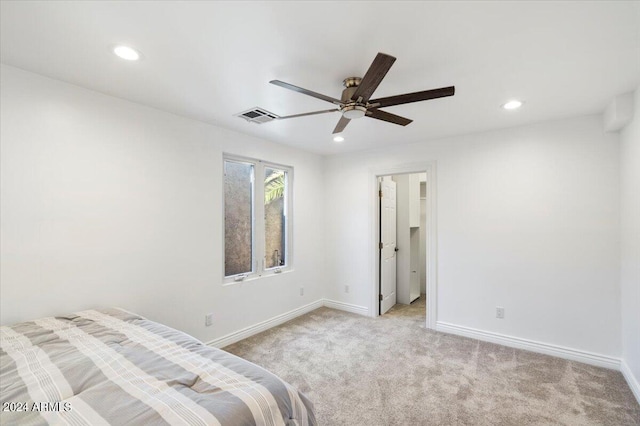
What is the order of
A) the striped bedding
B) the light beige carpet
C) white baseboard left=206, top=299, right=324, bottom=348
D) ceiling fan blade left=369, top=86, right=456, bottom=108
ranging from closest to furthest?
the striped bedding < ceiling fan blade left=369, top=86, right=456, bottom=108 < the light beige carpet < white baseboard left=206, top=299, right=324, bottom=348

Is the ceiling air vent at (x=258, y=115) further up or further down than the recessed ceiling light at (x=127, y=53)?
further down

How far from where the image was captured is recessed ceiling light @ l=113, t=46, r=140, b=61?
5.74 ft

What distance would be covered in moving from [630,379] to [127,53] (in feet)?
14.8

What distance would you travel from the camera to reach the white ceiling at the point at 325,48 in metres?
1.44

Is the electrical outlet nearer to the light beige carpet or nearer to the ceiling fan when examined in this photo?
the light beige carpet

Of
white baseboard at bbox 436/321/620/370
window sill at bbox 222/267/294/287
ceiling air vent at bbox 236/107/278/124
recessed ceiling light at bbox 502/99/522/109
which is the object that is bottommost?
white baseboard at bbox 436/321/620/370

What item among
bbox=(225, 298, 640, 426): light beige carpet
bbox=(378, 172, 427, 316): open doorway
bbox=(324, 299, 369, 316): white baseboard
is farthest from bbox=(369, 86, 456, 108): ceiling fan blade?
bbox=(324, 299, 369, 316): white baseboard

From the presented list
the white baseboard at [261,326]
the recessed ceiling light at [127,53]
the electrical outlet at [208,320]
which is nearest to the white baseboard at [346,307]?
the white baseboard at [261,326]

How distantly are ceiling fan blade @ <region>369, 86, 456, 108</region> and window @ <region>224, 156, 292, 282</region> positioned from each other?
209 centimetres

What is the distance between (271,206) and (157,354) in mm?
2639

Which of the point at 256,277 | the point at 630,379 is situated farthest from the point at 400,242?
the point at 630,379

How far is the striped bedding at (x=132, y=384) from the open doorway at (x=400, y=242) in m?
3.24

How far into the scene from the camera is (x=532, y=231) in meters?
3.13

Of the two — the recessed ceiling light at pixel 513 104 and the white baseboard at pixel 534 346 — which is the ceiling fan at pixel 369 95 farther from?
the white baseboard at pixel 534 346
